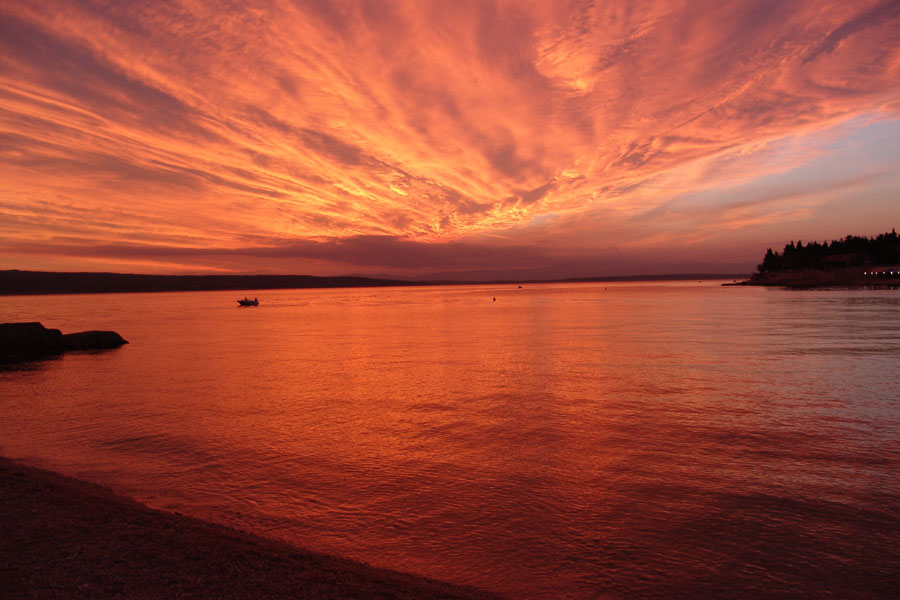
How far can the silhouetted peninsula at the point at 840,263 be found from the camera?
488 ft

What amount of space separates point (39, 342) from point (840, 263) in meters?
203

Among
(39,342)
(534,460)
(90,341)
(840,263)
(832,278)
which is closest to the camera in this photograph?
(534,460)

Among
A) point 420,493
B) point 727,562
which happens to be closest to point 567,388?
point 420,493

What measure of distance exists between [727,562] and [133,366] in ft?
87.2

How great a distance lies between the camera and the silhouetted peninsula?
14875 cm

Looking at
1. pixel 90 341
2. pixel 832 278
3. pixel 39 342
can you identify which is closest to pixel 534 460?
pixel 39 342

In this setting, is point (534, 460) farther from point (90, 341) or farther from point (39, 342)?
point (90, 341)

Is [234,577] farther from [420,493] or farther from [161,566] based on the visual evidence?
[420,493]

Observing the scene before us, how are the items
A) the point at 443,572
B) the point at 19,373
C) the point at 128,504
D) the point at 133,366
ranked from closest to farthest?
the point at 443,572
the point at 128,504
the point at 19,373
the point at 133,366

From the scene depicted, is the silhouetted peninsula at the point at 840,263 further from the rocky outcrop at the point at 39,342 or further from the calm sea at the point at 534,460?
the rocky outcrop at the point at 39,342

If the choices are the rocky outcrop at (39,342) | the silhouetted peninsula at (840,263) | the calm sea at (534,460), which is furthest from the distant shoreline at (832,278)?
the rocky outcrop at (39,342)

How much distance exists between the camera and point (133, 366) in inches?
973

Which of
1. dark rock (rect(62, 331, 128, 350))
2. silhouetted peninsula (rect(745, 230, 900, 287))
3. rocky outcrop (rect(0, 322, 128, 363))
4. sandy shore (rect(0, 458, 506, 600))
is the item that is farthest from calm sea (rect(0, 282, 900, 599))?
silhouetted peninsula (rect(745, 230, 900, 287))

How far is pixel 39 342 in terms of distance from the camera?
2919 cm
